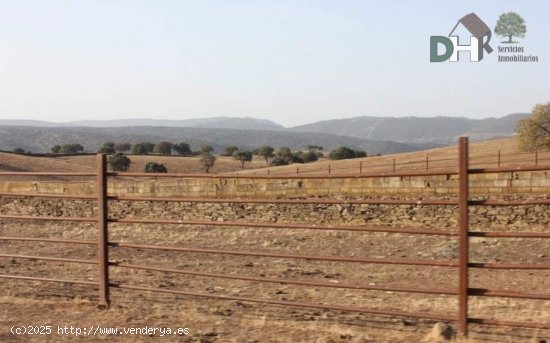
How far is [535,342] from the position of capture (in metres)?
5.00

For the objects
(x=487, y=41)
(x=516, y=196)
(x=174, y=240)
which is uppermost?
(x=487, y=41)

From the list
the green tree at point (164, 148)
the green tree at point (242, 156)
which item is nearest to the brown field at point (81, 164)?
the green tree at point (242, 156)

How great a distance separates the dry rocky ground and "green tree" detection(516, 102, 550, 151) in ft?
84.0

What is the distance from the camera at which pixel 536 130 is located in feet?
126

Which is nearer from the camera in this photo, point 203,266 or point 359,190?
point 203,266

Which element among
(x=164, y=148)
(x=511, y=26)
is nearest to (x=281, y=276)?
(x=511, y=26)

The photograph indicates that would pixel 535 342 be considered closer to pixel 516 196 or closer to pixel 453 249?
pixel 453 249

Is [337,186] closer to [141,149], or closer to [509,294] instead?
[509,294]

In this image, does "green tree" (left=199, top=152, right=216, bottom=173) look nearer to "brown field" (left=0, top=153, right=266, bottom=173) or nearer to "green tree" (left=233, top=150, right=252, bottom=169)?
"brown field" (left=0, top=153, right=266, bottom=173)

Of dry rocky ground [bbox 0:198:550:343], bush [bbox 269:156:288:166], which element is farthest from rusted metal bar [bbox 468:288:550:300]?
Answer: bush [bbox 269:156:288:166]

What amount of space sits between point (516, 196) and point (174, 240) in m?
8.94

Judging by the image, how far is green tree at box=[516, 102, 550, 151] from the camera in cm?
3797

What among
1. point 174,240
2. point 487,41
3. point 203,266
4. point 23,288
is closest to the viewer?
point 23,288

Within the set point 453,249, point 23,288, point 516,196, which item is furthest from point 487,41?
point 23,288
